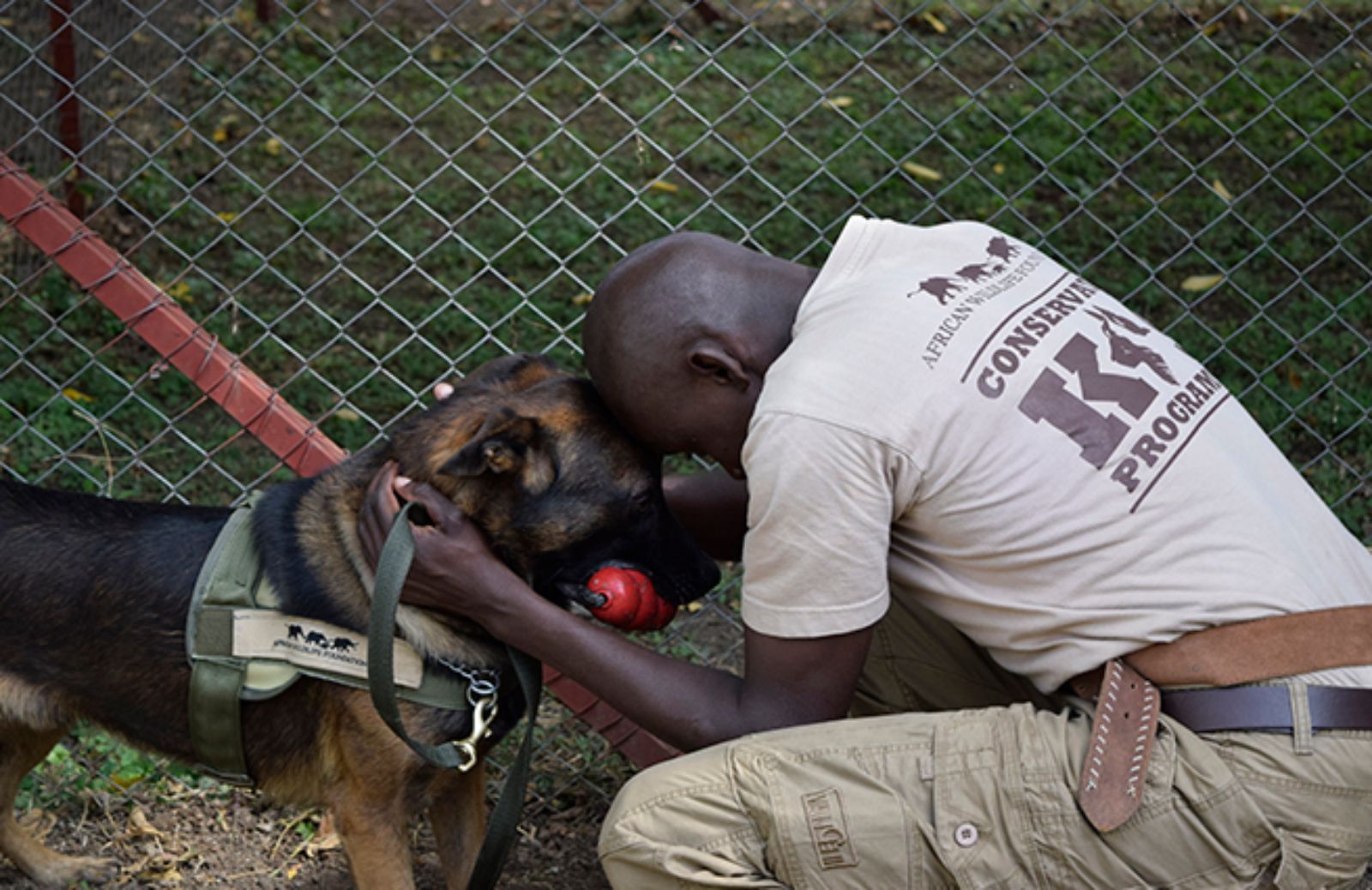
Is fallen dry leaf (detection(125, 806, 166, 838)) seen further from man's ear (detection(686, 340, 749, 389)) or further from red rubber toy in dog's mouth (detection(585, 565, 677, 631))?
man's ear (detection(686, 340, 749, 389))

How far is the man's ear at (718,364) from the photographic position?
8.80ft

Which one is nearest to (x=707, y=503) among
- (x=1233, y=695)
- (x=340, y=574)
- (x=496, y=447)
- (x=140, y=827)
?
(x=496, y=447)

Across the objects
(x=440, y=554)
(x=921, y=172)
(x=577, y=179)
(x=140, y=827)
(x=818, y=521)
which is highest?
(x=818, y=521)

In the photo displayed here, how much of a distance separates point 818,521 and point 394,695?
0.91 metres

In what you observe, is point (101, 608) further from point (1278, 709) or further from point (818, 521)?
point (1278, 709)

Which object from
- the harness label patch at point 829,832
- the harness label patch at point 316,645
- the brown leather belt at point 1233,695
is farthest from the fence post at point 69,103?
the brown leather belt at point 1233,695

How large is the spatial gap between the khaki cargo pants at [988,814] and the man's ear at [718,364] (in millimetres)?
649

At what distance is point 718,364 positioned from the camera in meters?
2.70

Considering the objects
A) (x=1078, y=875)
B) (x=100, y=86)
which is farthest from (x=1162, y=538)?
(x=100, y=86)

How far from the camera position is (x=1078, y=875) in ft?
8.27

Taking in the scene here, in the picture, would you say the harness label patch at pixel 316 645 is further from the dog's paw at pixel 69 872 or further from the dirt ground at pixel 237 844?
the dog's paw at pixel 69 872

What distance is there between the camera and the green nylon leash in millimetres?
2693

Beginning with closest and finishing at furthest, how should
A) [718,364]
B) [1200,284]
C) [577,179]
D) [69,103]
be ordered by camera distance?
1. [718,364]
2. [69,103]
3. [1200,284]
4. [577,179]

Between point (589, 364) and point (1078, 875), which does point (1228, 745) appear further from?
point (589, 364)
